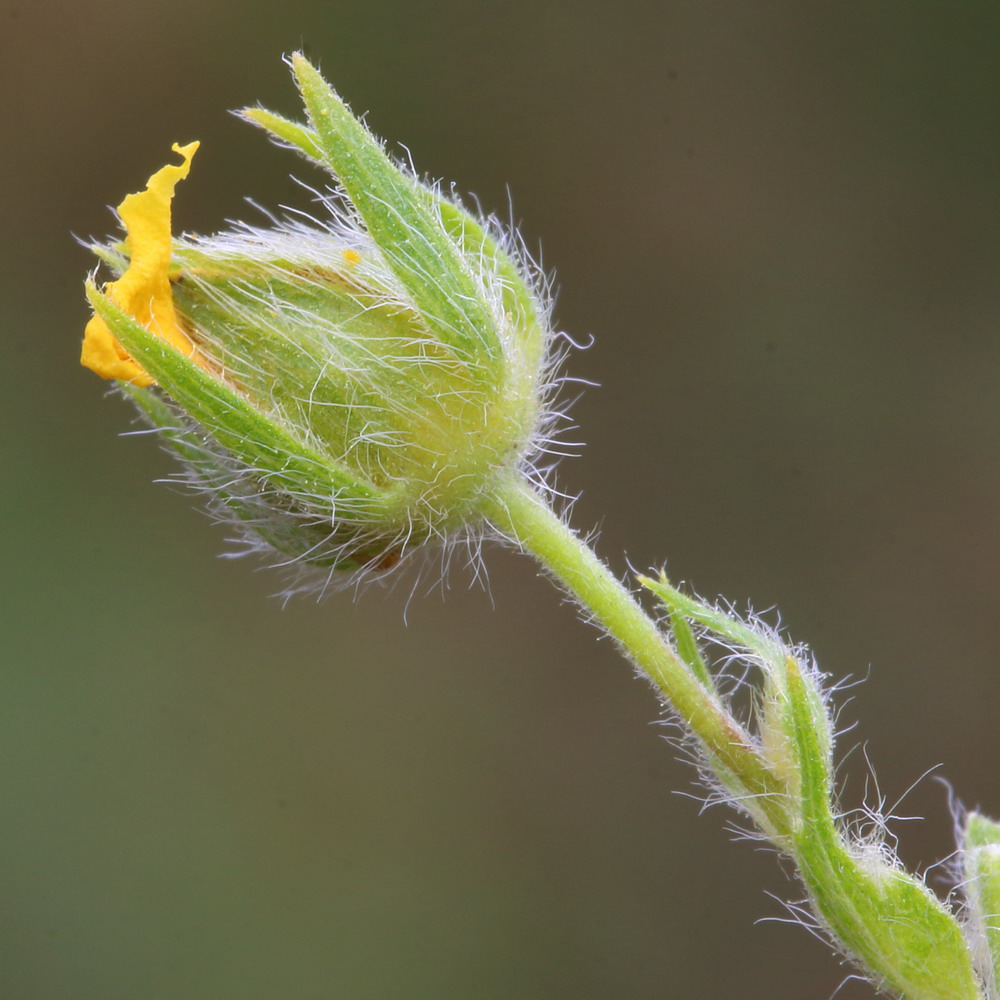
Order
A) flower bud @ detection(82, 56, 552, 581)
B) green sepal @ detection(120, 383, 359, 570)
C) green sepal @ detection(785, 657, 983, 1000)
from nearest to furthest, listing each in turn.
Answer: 1. green sepal @ detection(785, 657, 983, 1000)
2. flower bud @ detection(82, 56, 552, 581)
3. green sepal @ detection(120, 383, 359, 570)

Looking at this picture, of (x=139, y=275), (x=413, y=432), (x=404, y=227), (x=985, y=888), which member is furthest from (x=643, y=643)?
(x=139, y=275)

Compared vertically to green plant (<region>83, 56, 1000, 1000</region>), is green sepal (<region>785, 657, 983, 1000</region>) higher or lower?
lower

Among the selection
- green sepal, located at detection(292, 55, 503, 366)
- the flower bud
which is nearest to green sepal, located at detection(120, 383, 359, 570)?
the flower bud

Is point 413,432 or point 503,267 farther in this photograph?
point 503,267

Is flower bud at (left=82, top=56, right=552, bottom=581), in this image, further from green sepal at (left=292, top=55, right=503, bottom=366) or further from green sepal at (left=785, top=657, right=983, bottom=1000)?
green sepal at (left=785, top=657, right=983, bottom=1000)

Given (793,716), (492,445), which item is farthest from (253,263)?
(793,716)

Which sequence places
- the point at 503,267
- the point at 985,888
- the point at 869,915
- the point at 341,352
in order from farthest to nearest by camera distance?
1. the point at 503,267
2. the point at 341,352
3. the point at 985,888
4. the point at 869,915

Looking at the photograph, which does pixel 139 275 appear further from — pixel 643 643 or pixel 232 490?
pixel 643 643
